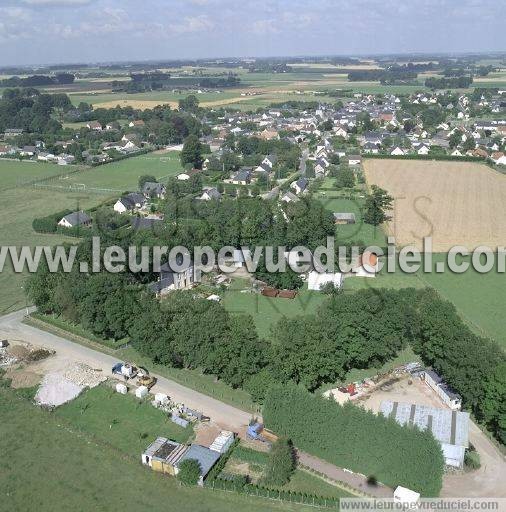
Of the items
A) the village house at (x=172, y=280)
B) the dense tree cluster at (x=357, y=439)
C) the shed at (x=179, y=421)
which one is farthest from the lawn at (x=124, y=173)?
the dense tree cluster at (x=357, y=439)

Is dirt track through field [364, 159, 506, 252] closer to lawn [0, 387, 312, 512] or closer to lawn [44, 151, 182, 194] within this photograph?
lawn [44, 151, 182, 194]

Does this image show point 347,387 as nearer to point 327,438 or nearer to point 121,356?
point 327,438

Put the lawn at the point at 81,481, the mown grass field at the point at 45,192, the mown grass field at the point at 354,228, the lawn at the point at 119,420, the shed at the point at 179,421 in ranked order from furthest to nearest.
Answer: the mown grass field at the point at 354,228, the mown grass field at the point at 45,192, the shed at the point at 179,421, the lawn at the point at 119,420, the lawn at the point at 81,481

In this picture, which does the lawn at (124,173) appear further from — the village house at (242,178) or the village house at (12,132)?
the village house at (12,132)

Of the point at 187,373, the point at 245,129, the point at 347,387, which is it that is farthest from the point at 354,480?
the point at 245,129

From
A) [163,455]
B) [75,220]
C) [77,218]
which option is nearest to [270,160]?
[77,218]

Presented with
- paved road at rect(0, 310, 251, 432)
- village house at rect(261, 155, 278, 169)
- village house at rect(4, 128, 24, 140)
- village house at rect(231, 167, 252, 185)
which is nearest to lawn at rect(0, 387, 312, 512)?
paved road at rect(0, 310, 251, 432)
